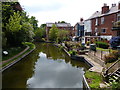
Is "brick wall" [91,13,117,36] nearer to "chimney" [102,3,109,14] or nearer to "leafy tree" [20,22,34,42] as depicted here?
"chimney" [102,3,109,14]

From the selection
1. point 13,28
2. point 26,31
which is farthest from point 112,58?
point 26,31

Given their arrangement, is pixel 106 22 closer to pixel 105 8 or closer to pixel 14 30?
pixel 105 8

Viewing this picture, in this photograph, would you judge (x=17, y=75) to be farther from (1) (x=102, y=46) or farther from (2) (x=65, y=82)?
(1) (x=102, y=46)

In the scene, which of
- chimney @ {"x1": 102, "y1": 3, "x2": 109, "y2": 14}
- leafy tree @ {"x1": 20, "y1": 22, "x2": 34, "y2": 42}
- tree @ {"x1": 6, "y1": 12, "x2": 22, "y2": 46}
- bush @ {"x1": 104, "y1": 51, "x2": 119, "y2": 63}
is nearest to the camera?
bush @ {"x1": 104, "y1": 51, "x2": 119, "y2": 63}

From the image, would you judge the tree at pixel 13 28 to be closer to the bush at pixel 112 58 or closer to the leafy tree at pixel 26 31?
the leafy tree at pixel 26 31

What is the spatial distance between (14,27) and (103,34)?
859 inches

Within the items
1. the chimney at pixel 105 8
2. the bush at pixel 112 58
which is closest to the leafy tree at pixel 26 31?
the bush at pixel 112 58

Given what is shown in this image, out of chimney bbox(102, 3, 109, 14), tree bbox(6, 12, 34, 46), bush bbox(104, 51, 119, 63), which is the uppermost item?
chimney bbox(102, 3, 109, 14)

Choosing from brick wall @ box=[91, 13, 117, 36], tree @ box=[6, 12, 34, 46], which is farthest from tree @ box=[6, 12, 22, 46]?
brick wall @ box=[91, 13, 117, 36]

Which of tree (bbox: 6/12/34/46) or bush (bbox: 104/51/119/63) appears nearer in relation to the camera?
bush (bbox: 104/51/119/63)

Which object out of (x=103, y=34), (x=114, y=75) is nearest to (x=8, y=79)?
(x=114, y=75)

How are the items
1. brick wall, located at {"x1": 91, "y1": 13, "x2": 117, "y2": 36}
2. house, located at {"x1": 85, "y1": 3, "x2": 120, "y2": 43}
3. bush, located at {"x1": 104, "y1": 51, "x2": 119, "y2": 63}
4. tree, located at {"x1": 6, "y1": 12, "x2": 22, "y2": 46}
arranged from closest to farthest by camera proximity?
bush, located at {"x1": 104, "y1": 51, "x2": 119, "y2": 63}
tree, located at {"x1": 6, "y1": 12, "x2": 22, "y2": 46}
house, located at {"x1": 85, "y1": 3, "x2": 120, "y2": 43}
brick wall, located at {"x1": 91, "y1": 13, "x2": 117, "y2": 36}

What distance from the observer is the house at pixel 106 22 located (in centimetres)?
2814

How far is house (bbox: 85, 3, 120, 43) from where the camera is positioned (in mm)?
28138
